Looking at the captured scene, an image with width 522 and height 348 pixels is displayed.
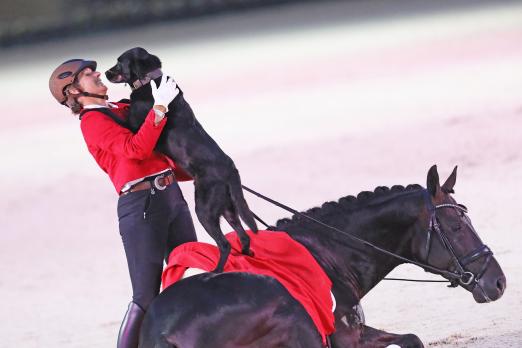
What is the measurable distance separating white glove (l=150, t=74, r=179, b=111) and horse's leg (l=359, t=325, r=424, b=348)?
49.3 inches

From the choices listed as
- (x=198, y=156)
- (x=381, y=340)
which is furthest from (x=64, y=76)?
(x=381, y=340)

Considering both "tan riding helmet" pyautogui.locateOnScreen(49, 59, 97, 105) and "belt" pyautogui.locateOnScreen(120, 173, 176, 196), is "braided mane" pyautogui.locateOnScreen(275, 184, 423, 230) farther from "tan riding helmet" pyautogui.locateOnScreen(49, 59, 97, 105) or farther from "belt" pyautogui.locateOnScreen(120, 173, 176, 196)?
"tan riding helmet" pyautogui.locateOnScreen(49, 59, 97, 105)

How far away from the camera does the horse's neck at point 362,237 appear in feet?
14.8

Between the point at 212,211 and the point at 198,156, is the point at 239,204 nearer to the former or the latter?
the point at 212,211

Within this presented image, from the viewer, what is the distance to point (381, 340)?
178 inches

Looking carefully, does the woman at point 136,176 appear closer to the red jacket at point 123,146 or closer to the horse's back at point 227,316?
the red jacket at point 123,146

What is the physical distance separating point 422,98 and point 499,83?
850 mm

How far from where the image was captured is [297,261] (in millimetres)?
4324

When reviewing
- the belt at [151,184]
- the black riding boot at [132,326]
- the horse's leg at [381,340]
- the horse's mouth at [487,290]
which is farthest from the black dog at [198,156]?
the horse's mouth at [487,290]

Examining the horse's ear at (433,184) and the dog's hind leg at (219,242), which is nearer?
the dog's hind leg at (219,242)

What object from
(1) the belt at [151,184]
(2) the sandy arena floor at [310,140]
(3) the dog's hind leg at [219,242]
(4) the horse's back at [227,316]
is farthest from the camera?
(2) the sandy arena floor at [310,140]

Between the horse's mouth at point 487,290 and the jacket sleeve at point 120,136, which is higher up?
the jacket sleeve at point 120,136

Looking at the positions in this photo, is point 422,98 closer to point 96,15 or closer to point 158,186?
point 158,186

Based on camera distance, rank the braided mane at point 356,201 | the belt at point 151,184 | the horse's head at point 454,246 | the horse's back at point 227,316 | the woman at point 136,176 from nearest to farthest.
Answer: the horse's back at point 227,316, the woman at point 136,176, the belt at point 151,184, the horse's head at point 454,246, the braided mane at point 356,201
